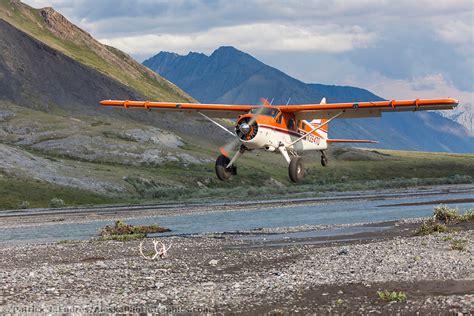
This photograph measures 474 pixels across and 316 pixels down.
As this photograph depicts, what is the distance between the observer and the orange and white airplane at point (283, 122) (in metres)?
39.8

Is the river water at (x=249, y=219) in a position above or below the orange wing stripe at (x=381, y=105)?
below

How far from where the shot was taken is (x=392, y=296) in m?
17.9

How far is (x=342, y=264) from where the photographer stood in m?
23.9

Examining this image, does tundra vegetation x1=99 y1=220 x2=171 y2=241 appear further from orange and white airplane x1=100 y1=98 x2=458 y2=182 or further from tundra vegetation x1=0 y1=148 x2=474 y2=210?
tundra vegetation x1=0 y1=148 x2=474 y2=210

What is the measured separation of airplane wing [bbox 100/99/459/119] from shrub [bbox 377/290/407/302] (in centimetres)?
2396

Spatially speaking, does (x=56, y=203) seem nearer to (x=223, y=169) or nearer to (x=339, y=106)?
(x=223, y=169)

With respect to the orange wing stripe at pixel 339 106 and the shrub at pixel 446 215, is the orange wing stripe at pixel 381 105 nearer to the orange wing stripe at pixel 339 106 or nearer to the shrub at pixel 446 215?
the orange wing stripe at pixel 339 106

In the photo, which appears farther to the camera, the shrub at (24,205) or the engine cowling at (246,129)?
the shrub at (24,205)

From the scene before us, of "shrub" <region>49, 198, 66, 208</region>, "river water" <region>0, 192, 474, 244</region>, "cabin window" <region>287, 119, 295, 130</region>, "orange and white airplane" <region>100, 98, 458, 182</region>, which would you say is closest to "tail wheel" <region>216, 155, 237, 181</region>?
"orange and white airplane" <region>100, 98, 458, 182</region>

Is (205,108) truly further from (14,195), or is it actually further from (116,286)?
(14,195)

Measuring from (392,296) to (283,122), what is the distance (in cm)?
2522

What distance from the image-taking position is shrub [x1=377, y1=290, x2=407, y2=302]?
58.5 ft

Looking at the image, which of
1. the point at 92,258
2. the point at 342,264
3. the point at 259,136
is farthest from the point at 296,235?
the point at 342,264

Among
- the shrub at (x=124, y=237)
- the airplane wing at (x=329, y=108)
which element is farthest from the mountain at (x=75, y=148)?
the shrub at (x=124, y=237)
